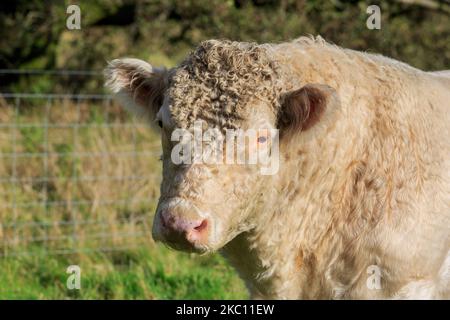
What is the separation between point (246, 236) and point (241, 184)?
480 mm

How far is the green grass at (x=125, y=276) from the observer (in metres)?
6.31

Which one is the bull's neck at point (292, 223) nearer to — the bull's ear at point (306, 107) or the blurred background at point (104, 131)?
the bull's ear at point (306, 107)

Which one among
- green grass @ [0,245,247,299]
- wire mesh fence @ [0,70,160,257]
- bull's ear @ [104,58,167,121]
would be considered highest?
bull's ear @ [104,58,167,121]

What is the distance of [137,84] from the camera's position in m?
4.61

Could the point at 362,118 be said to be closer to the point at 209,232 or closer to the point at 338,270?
the point at 338,270

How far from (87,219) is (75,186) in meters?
0.39

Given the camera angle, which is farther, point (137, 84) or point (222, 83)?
point (137, 84)

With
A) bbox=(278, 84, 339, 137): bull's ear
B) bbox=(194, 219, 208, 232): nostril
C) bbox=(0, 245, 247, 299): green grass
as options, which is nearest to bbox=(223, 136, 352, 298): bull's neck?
bbox=(278, 84, 339, 137): bull's ear

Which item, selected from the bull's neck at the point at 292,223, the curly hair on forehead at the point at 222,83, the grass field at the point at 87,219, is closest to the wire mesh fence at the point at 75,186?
the grass field at the point at 87,219

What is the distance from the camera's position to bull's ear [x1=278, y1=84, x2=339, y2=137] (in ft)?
13.1

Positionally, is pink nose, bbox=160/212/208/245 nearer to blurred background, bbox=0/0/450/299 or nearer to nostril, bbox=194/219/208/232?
nostril, bbox=194/219/208/232

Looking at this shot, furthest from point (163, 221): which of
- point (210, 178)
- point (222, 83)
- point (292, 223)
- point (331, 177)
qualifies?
point (331, 177)

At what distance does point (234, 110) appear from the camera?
3941mm

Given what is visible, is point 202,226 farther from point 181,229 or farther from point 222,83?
point 222,83
